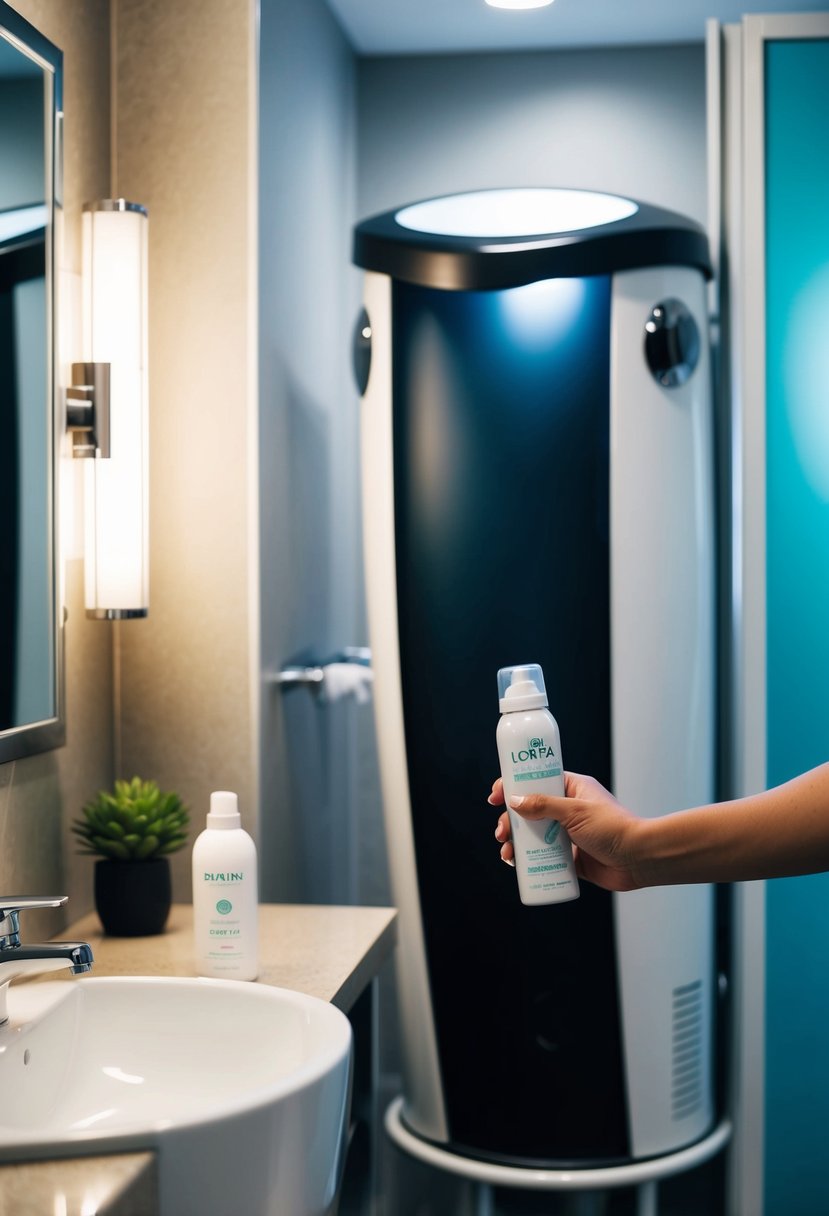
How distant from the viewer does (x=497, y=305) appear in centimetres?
204

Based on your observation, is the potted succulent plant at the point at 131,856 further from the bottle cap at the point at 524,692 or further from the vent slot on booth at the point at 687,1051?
the vent slot on booth at the point at 687,1051

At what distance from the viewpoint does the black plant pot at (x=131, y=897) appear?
5.34 ft

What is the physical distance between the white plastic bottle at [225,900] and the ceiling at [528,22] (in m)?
1.71

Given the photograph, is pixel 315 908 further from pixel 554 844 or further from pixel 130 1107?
pixel 554 844

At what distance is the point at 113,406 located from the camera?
5.49 ft

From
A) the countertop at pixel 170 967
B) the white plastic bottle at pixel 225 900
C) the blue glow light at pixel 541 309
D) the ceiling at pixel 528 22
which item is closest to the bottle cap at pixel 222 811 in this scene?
the white plastic bottle at pixel 225 900

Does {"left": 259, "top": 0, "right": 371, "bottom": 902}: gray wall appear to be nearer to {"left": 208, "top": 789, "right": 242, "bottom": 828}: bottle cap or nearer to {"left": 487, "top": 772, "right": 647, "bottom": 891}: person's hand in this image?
{"left": 208, "top": 789, "right": 242, "bottom": 828}: bottle cap

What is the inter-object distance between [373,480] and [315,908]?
68 centimetres

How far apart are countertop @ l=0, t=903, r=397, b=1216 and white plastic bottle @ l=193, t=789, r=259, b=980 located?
0.12 ft

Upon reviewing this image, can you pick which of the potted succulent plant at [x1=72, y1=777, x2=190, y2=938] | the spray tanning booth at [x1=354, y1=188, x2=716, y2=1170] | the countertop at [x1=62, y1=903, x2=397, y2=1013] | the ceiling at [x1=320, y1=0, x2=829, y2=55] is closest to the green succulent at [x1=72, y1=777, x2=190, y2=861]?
the potted succulent plant at [x1=72, y1=777, x2=190, y2=938]

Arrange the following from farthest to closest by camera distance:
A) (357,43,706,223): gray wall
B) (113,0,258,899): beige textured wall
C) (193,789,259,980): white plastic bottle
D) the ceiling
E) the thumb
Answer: (357,43,706,223): gray wall → the ceiling → (113,0,258,899): beige textured wall → (193,789,259,980): white plastic bottle → the thumb

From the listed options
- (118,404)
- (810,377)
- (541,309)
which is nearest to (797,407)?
(810,377)

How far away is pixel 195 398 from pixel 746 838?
1.04 m

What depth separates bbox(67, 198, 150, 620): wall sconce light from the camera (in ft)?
5.44
